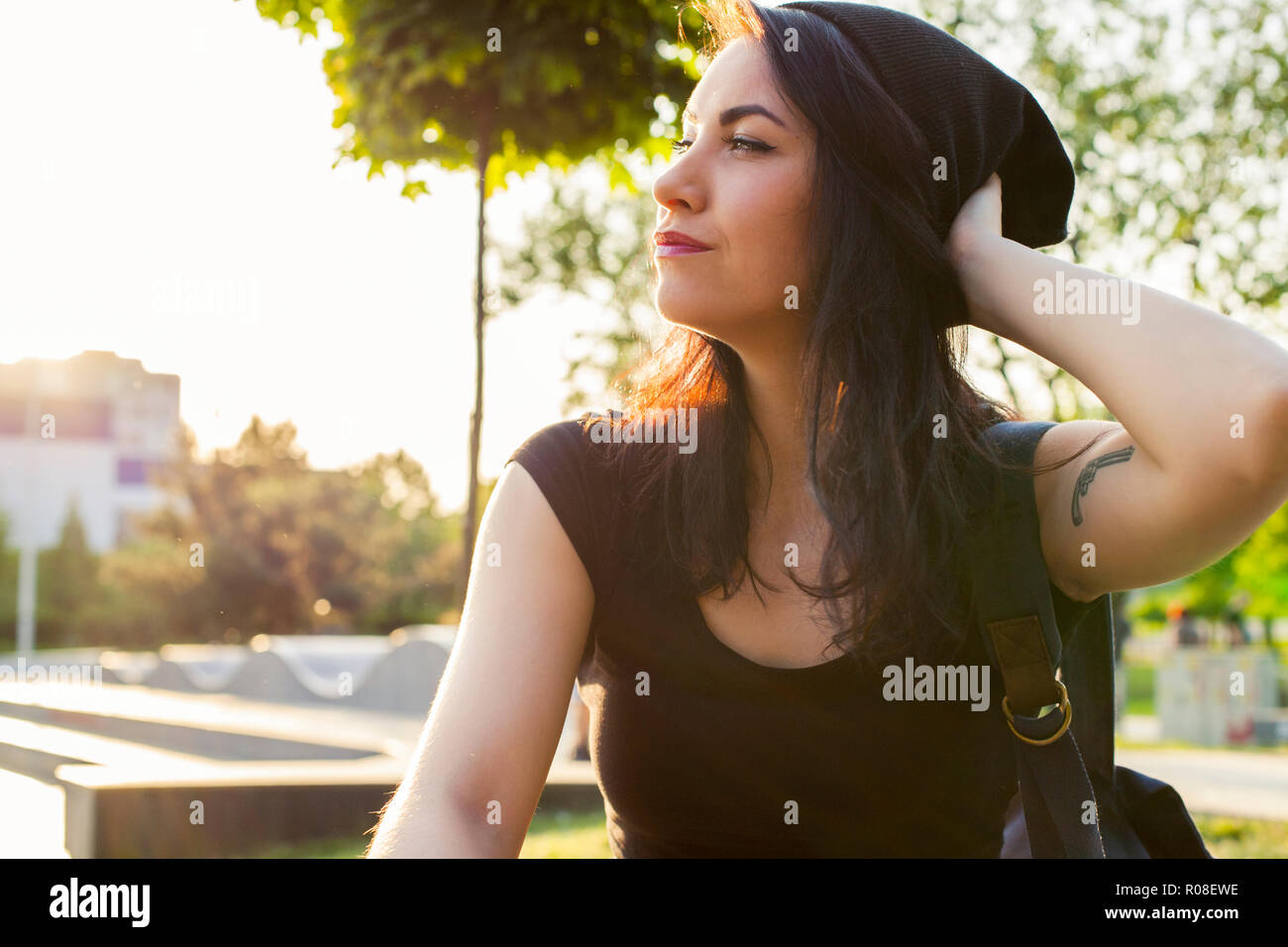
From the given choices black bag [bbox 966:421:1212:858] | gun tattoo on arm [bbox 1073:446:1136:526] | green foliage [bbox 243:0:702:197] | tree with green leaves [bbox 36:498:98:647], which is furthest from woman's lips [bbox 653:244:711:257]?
tree with green leaves [bbox 36:498:98:647]

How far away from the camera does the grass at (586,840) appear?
5.52m

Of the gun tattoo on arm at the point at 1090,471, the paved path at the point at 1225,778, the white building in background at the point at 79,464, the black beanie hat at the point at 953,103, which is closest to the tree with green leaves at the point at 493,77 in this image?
the black beanie hat at the point at 953,103

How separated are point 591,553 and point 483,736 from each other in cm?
34

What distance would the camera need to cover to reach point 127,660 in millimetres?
25484

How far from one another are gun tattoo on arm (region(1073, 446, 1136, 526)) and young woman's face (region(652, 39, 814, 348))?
Answer: 0.54m

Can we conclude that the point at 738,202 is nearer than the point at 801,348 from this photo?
Yes

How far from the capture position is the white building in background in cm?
1931

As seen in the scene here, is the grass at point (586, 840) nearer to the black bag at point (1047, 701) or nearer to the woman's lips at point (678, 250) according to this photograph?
the black bag at point (1047, 701)

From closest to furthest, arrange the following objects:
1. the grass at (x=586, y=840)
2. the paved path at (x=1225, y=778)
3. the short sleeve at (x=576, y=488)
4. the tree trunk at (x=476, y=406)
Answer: the short sleeve at (x=576, y=488) < the tree trunk at (x=476, y=406) < the grass at (x=586, y=840) < the paved path at (x=1225, y=778)

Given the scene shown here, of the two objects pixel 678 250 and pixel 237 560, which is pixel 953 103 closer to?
pixel 678 250

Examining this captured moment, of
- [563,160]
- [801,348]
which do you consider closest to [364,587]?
[563,160]

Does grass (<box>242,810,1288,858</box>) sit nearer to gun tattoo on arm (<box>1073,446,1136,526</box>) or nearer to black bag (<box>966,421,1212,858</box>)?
black bag (<box>966,421,1212,858</box>)
